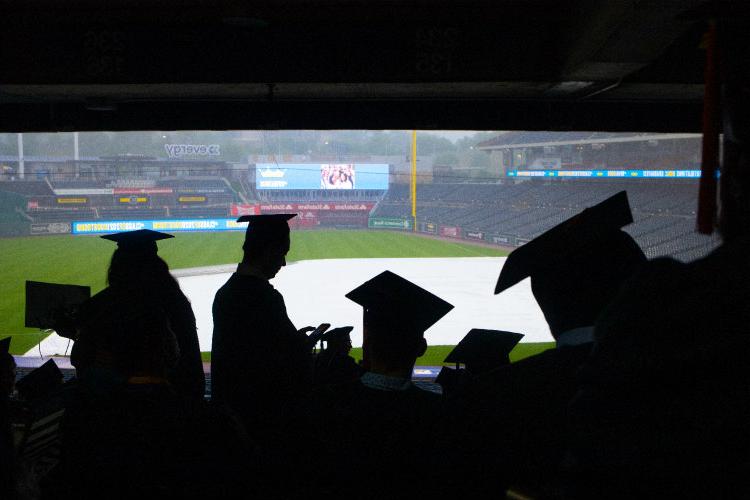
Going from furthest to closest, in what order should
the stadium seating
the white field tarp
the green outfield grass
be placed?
the stadium seating < the green outfield grass < the white field tarp

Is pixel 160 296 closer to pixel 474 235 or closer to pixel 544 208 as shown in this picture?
pixel 474 235

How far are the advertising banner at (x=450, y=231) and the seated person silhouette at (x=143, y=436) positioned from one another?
38.1 metres

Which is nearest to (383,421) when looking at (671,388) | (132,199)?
(671,388)

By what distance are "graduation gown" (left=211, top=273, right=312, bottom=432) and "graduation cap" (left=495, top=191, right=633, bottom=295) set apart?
143cm

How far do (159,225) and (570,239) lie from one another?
36.6 meters

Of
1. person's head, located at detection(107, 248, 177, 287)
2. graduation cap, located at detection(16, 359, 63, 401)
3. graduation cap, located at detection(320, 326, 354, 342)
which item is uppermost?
person's head, located at detection(107, 248, 177, 287)

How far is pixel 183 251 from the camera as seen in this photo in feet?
109

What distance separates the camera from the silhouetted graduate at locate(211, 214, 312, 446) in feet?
9.22

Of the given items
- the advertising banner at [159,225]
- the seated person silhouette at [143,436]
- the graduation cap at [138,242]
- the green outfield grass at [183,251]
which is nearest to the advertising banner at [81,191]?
the advertising banner at [159,225]

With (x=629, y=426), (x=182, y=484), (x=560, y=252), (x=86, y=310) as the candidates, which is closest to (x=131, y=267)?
(x=86, y=310)

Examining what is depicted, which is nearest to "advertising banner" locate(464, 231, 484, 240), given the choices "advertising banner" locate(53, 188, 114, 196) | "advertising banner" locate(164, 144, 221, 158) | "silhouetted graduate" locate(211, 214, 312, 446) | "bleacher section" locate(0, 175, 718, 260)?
"bleacher section" locate(0, 175, 718, 260)

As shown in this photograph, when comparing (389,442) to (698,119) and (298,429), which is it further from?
(698,119)

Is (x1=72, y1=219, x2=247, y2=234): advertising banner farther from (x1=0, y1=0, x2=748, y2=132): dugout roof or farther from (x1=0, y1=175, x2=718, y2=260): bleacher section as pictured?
(x1=0, y1=0, x2=748, y2=132): dugout roof

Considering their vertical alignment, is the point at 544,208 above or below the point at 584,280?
above
